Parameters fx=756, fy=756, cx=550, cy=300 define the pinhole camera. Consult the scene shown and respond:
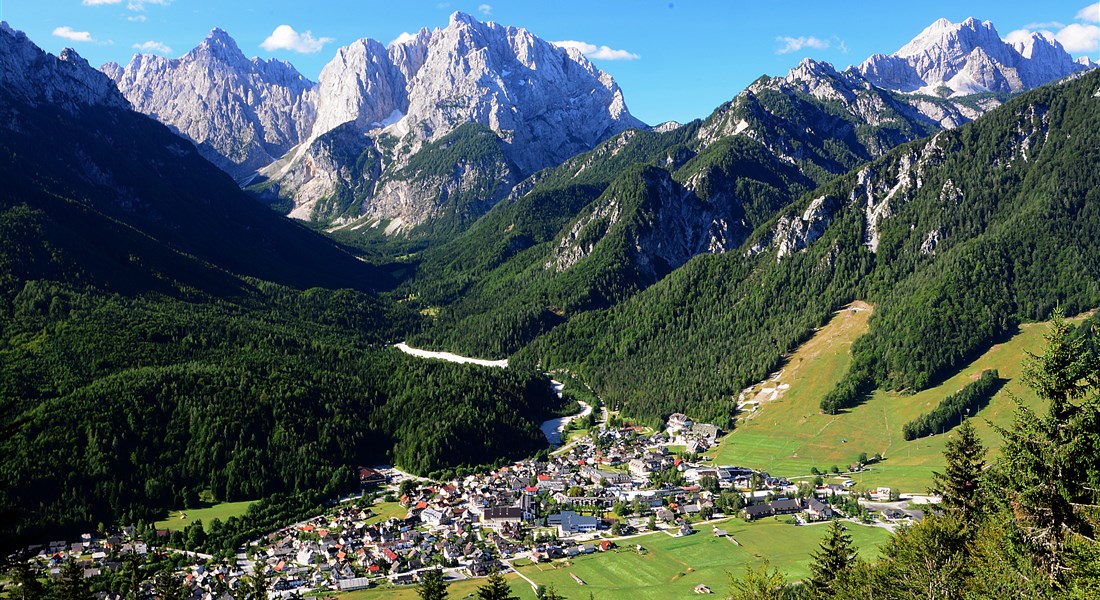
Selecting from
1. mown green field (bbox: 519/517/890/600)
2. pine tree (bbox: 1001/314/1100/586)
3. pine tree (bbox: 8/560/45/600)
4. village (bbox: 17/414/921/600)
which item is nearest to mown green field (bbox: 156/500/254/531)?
village (bbox: 17/414/921/600)

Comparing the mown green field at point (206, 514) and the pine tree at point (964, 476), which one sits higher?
the pine tree at point (964, 476)

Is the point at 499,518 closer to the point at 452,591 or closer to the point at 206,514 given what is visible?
the point at 452,591

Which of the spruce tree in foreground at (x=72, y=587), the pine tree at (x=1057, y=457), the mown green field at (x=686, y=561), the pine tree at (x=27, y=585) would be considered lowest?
the mown green field at (x=686, y=561)

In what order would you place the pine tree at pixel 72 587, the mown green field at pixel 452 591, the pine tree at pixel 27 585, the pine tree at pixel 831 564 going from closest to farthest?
1. the pine tree at pixel 27 585
2. the pine tree at pixel 72 587
3. the pine tree at pixel 831 564
4. the mown green field at pixel 452 591

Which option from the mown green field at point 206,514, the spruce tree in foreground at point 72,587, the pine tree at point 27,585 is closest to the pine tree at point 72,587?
the spruce tree in foreground at point 72,587

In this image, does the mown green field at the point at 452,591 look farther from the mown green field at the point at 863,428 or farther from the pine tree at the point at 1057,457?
the mown green field at the point at 863,428

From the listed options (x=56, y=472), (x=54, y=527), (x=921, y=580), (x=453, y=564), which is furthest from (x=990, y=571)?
(x=56, y=472)

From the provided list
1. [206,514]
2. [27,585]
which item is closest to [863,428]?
[206,514]
